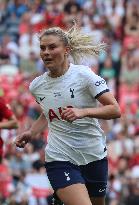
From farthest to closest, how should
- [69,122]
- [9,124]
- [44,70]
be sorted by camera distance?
[44,70] < [9,124] < [69,122]

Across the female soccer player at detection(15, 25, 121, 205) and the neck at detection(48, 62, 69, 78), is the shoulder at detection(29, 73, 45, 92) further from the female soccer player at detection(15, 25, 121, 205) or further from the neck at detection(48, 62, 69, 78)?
the neck at detection(48, 62, 69, 78)

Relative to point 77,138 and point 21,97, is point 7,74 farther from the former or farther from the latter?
point 77,138

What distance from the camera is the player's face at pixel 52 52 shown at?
771 centimetres

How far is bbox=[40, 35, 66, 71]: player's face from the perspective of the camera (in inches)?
303

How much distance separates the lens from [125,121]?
16.6 m

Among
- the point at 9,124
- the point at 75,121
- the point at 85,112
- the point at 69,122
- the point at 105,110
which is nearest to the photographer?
the point at 85,112

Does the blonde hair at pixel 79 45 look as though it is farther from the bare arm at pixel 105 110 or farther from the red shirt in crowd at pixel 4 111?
the red shirt in crowd at pixel 4 111

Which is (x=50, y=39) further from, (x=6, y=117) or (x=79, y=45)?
(x=6, y=117)

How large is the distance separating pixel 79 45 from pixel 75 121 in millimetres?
820

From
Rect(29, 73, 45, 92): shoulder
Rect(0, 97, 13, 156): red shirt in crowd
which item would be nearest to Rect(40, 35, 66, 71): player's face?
Rect(29, 73, 45, 92): shoulder

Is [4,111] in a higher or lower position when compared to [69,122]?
lower

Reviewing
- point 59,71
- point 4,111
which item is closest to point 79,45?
point 59,71

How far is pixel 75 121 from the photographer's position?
779cm

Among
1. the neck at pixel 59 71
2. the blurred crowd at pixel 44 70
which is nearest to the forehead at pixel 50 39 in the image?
the neck at pixel 59 71
